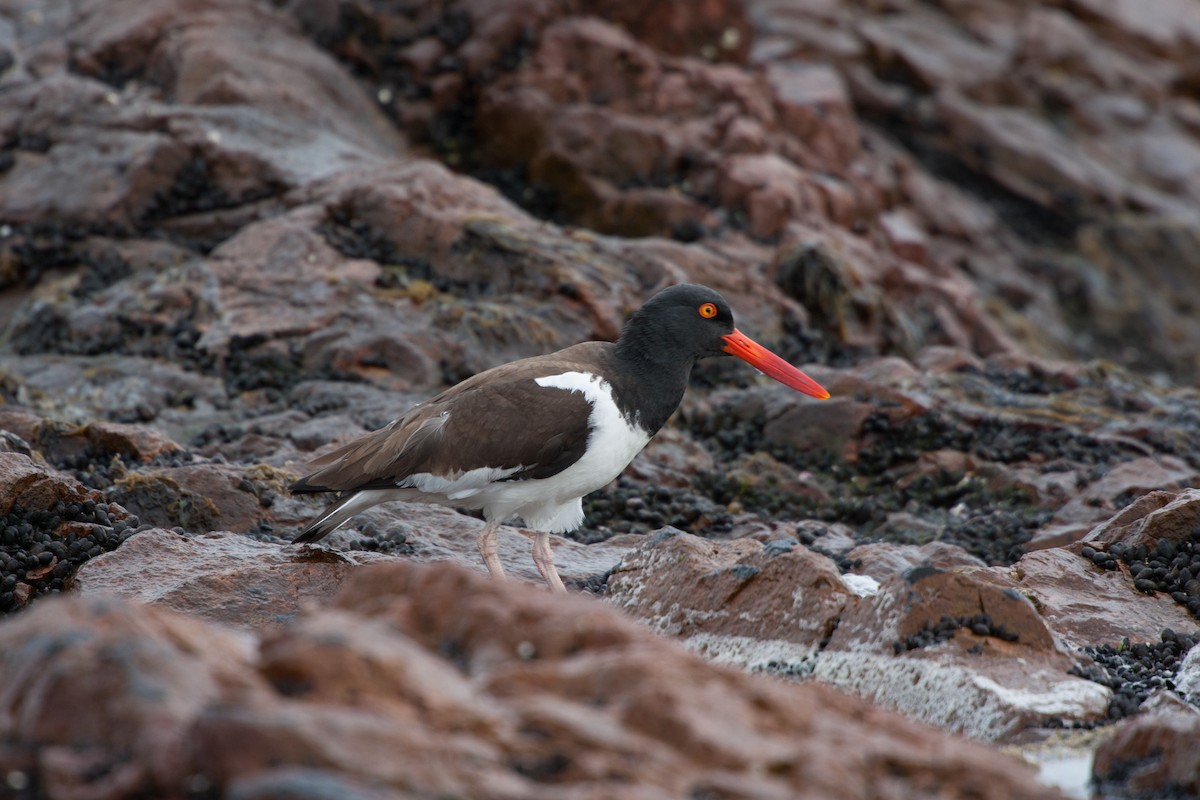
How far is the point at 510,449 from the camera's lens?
6.18m

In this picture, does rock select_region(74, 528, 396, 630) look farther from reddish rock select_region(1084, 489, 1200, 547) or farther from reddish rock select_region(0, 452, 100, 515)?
reddish rock select_region(1084, 489, 1200, 547)

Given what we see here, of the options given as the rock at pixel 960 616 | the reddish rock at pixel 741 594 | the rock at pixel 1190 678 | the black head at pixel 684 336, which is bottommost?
the reddish rock at pixel 741 594

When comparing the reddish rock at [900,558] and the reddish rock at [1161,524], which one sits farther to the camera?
the reddish rock at [900,558]

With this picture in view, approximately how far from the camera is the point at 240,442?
812cm

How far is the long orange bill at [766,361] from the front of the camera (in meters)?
7.06

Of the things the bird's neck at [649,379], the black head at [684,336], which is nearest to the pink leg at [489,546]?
the bird's neck at [649,379]

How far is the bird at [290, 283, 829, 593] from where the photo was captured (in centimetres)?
615

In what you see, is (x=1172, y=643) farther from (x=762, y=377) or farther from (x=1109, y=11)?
(x=1109, y=11)

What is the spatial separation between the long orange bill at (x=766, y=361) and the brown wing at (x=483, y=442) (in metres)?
1.21

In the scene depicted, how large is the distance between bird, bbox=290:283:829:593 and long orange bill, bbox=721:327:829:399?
0.66 m

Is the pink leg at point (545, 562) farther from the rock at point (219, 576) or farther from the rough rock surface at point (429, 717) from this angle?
the rough rock surface at point (429, 717)

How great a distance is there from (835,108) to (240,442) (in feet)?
30.8

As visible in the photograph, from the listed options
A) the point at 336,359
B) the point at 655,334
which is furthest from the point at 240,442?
the point at 655,334

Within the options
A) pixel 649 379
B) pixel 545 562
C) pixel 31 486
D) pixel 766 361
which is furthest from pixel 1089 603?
pixel 31 486
